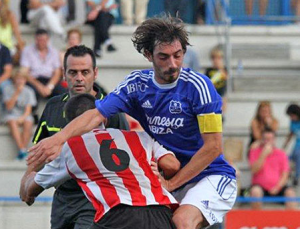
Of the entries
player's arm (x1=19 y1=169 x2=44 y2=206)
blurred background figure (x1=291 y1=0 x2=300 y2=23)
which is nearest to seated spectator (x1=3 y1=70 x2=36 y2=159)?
blurred background figure (x1=291 y1=0 x2=300 y2=23)

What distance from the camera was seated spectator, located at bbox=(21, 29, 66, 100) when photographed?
1278 cm

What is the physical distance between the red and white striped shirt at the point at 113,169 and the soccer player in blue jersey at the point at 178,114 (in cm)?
31

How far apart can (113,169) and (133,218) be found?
0.30m

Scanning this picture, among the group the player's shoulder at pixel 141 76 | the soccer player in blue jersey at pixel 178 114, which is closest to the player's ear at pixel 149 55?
the soccer player in blue jersey at pixel 178 114

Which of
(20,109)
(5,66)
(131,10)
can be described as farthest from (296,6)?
(20,109)

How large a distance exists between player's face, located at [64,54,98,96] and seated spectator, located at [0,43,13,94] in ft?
18.4

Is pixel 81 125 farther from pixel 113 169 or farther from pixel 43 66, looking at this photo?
pixel 43 66

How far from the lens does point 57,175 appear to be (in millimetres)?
5586

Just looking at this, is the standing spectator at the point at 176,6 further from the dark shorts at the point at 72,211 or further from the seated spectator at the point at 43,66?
the dark shorts at the point at 72,211

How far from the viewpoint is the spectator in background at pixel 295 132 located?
1271 centimetres

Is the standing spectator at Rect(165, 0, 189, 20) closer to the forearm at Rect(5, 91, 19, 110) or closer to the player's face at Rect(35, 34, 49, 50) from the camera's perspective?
the player's face at Rect(35, 34, 49, 50)

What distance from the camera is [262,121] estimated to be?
42.1ft

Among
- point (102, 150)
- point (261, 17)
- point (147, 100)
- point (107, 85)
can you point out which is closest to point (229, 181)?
point (147, 100)

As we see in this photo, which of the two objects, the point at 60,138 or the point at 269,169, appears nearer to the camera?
the point at 60,138
